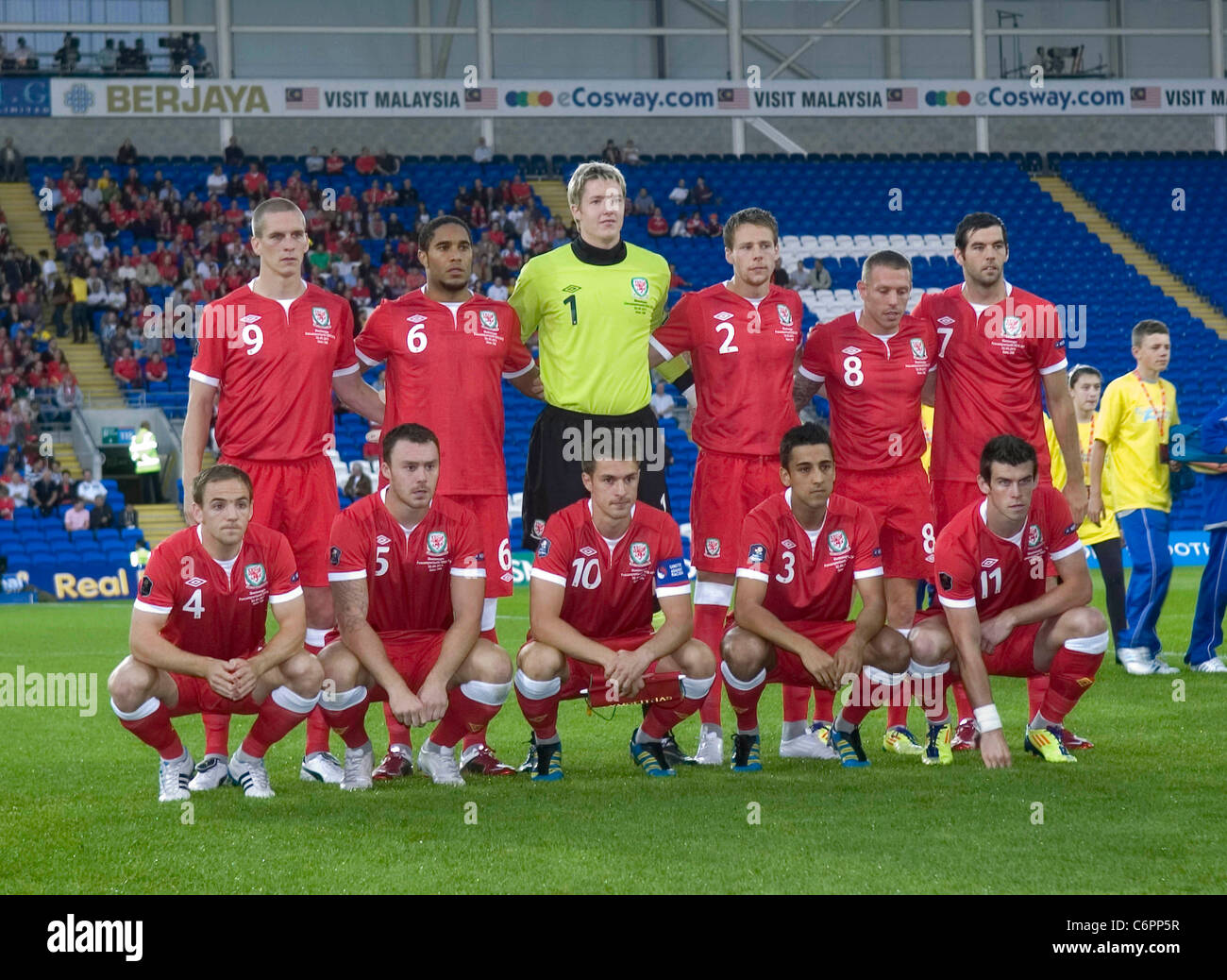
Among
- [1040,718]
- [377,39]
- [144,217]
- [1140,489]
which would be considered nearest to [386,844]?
[1040,718]

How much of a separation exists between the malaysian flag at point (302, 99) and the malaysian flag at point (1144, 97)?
16.5 metres

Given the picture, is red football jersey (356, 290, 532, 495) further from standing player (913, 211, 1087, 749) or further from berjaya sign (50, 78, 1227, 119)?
berjaya sign (50, 78, 1227, 119)

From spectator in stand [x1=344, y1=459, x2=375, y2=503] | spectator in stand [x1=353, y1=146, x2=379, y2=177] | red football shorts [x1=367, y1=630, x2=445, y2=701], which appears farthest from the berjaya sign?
red football shorts [x1=367, y1=630, x2=445, y2=701]

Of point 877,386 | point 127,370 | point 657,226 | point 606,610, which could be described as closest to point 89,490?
point 127,370

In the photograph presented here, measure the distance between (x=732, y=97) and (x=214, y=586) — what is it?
1000 inches

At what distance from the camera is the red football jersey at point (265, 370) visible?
21.8ft

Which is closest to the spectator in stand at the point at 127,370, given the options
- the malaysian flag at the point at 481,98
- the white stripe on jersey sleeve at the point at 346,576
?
the malaysian flag at the point at 481,98

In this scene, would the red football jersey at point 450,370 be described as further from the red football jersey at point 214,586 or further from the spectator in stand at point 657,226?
the spectator in stand at point 657,226

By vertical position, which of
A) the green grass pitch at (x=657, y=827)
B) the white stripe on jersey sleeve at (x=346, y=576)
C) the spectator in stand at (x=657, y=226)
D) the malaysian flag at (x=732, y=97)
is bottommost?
the green grass pitch at (x=657, y=827)

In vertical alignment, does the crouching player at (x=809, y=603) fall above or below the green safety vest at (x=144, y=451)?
below

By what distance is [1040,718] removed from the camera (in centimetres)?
685

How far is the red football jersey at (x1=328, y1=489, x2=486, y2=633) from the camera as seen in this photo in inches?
247

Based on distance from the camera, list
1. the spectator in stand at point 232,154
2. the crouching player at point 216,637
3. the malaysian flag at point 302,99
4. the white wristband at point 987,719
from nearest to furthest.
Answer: the crouching player at point 216,637
the white wristband at point 987,719
the malaysian flag at point 302,99
the spectator in stand at point 232,154

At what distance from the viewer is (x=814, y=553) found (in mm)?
6684
